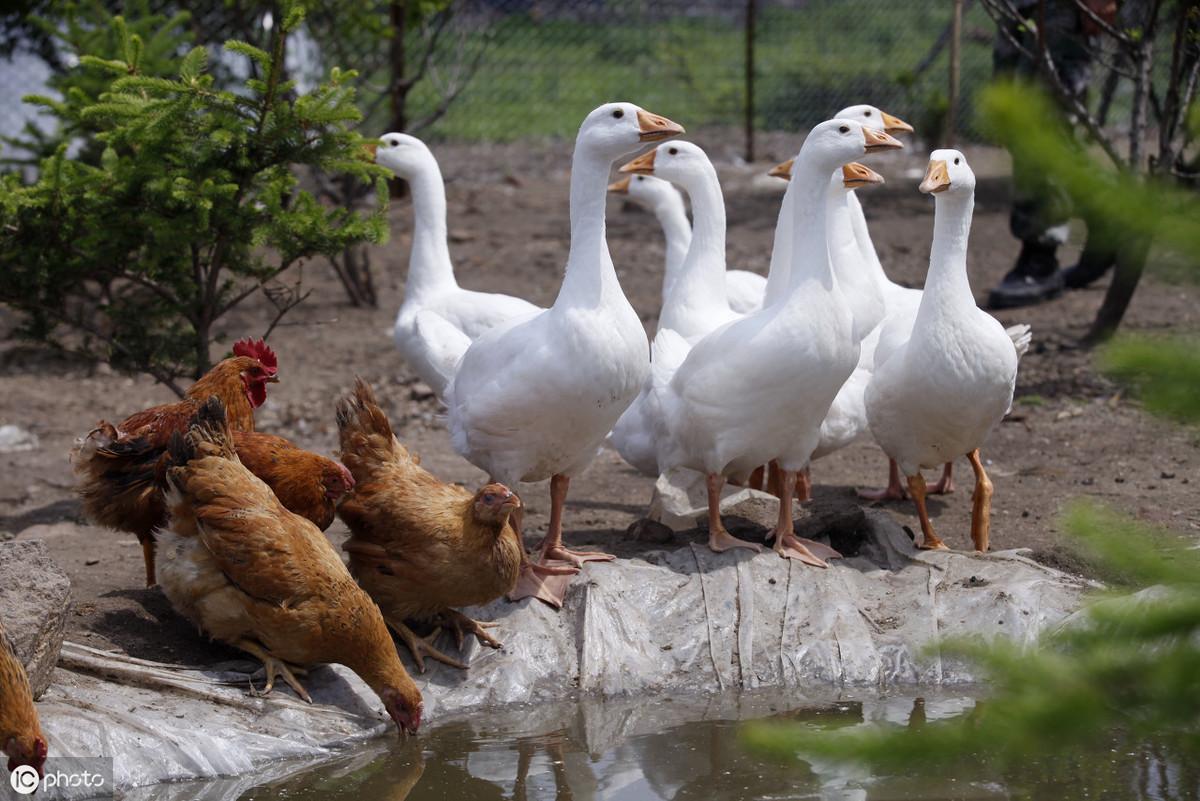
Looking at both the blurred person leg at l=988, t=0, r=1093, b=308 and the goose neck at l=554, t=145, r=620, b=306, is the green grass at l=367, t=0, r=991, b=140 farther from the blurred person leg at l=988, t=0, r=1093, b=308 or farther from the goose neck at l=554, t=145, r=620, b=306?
the goose neck at l=554, t=145, r=620, b=306

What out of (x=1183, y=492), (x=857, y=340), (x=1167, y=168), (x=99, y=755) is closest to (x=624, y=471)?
(x=857, y=340)

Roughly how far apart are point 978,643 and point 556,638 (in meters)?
3.58

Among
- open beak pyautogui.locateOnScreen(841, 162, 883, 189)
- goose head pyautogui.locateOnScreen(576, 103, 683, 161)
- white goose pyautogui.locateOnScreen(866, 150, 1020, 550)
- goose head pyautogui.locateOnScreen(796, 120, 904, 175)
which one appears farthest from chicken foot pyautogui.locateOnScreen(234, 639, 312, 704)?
open beak pyautogui.locateOnScreen(841, 162, 883, 189)

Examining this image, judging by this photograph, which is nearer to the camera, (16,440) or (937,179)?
(937,179)

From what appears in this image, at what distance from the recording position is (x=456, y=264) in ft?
37.9

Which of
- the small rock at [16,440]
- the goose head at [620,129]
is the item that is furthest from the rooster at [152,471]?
the small rock at [16,440]

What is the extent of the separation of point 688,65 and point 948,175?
10.8 m

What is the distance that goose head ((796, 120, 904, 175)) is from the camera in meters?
5.41

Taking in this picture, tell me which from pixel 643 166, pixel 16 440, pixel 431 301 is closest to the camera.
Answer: pixel 643 166

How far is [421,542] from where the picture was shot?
16.0ft

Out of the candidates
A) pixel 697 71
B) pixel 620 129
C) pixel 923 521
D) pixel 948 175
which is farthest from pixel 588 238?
pixel 697 71

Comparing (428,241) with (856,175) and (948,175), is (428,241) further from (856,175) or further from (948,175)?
(948,175)

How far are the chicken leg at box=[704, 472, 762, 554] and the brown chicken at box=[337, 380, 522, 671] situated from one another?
0.89 m

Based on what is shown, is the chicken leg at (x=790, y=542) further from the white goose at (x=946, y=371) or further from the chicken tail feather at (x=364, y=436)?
the chicken tail feather at (x=364, y=436)
